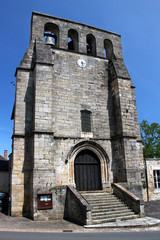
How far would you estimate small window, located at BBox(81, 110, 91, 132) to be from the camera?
36.8 feet

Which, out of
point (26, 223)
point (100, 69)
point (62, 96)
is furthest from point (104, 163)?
point (100, 69)

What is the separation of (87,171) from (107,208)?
2.54 m

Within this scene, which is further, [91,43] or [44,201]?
[91,43]

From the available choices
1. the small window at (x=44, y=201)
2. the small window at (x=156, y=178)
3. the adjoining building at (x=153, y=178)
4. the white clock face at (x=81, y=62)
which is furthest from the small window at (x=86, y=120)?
the small window at (x=156, y=178)

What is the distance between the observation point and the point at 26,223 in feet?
25.1

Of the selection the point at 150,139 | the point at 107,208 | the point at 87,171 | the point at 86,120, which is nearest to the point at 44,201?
the point at 107,208

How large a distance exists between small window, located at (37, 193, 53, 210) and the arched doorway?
2121 mm

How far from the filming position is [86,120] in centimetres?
1139

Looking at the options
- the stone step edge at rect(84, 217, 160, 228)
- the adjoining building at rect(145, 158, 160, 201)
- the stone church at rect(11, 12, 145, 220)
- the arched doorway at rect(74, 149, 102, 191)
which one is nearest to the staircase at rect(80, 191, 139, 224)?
the stone step edge at rect(84, 217, 160, 228)

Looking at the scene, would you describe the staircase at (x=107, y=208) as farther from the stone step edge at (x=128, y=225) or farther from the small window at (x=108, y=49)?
the small window at (x=108, y=49)

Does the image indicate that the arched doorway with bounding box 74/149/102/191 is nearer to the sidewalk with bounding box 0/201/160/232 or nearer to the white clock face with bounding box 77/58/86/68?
the sidewalk with bounding box 0/201/160/232

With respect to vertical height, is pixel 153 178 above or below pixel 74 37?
below

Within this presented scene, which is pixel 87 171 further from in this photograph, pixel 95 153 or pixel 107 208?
pixel 107 208

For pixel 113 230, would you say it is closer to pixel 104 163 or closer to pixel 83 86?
pixel 104 163
